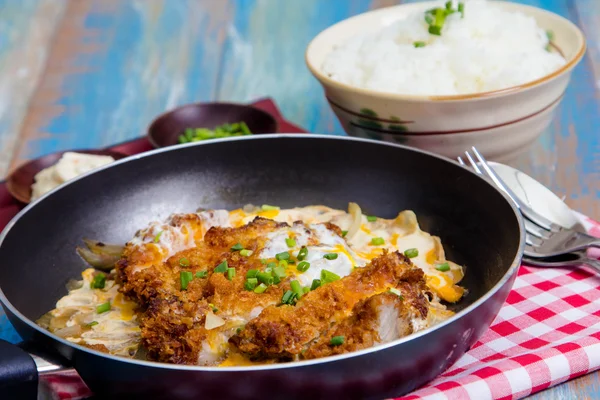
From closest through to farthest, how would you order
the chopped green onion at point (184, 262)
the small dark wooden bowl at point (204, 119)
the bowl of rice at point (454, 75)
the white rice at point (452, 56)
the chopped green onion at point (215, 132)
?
1. the chopped green onion at point (184, 262)
2. the bowl of rice at point (454, 75)
3. the white rice at point (452, 56)
4. the chopped green onion at point (215, 132)
5. the small dark wooden bowl at point (204, 119)

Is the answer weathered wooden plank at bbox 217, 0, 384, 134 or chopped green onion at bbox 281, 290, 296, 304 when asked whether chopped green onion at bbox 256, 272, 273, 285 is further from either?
weathered wooden plank at bbox 217, 0, 384, 134

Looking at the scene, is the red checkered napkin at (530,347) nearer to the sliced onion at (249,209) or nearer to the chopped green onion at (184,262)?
the chopped green onion at (184,262)

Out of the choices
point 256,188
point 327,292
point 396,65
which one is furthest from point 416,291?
point 396,65

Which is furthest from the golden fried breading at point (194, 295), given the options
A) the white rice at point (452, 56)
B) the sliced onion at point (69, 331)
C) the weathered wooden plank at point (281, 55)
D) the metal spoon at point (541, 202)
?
the weathered wooden plank at point (281, 55)

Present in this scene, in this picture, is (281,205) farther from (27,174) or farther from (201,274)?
(27,174)

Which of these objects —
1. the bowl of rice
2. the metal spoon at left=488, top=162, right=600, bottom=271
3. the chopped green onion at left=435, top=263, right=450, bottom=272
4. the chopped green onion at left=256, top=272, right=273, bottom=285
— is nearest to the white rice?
the bowl of rice
